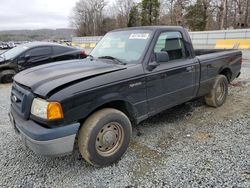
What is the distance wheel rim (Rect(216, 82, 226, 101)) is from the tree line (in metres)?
31.9

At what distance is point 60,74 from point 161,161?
1.84 meters

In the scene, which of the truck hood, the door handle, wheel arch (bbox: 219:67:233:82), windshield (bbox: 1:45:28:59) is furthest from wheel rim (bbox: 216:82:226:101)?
windshield (bbox: 1:45:28:59)

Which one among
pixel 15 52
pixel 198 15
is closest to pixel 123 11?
pixel 198 15

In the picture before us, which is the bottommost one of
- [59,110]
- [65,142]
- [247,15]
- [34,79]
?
[65,142]

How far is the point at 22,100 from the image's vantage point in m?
3.00

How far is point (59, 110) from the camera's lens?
2.67 m

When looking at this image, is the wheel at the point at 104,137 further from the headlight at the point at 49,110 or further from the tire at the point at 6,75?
the tire at the point at 6,75

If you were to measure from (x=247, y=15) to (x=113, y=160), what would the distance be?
123 ft

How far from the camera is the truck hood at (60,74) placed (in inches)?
111

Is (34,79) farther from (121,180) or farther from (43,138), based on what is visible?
(121,180)

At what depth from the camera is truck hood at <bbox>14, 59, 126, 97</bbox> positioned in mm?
2821

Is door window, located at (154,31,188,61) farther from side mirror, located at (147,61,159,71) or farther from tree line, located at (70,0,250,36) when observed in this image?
tree line, located at (70,0,250,36)

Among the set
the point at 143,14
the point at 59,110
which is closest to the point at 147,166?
the point at 59,110

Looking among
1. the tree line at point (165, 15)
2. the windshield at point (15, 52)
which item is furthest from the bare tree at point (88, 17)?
the windshield at point (15, 52)
